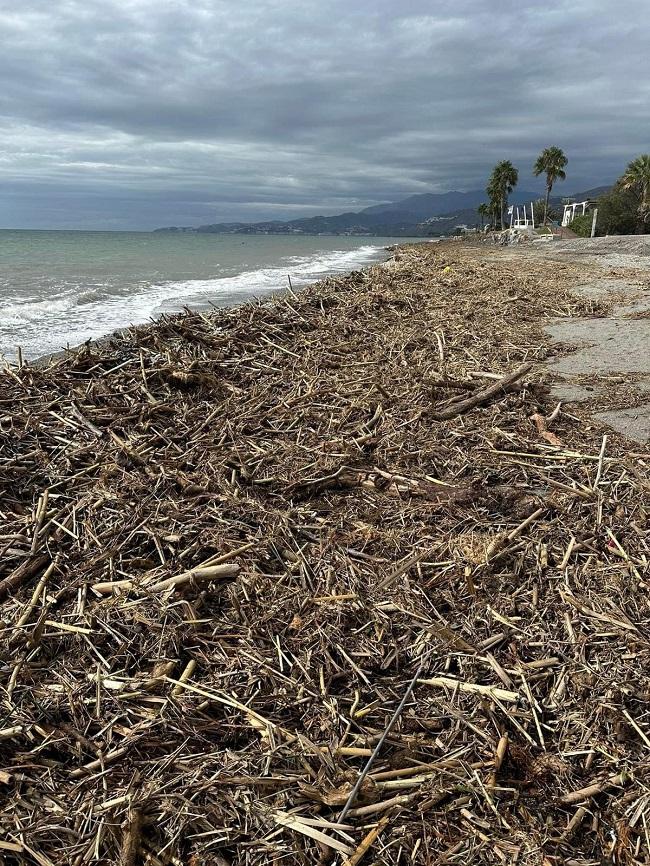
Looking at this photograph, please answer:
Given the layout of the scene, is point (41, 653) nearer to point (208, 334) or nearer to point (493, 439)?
point (493, 439)

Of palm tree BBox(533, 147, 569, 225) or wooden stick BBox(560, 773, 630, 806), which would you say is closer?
wooden stick BBox(560, 773, 630, 806)

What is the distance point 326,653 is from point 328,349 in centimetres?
549

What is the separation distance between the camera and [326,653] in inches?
107

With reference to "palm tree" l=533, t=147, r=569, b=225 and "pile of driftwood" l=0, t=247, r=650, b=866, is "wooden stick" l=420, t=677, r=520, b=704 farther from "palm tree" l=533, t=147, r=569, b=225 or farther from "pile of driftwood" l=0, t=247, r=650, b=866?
"palm tree" l=533, t=147, r=569, b=225

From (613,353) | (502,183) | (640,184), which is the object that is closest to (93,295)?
(613,353)

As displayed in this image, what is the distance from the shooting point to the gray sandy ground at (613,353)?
217 inches

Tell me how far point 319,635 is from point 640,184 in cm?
5674

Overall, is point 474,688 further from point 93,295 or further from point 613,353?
point 93,295

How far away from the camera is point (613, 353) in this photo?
7805mm

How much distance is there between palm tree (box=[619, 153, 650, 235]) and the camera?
45.5 m

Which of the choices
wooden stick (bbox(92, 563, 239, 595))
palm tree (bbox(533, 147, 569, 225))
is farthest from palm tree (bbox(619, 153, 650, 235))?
wooden stick (bbox(92, 563, 239, 595))

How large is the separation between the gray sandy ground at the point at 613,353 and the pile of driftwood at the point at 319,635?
0.64m

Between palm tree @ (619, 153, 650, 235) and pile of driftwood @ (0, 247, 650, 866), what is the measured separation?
49051 millimetres

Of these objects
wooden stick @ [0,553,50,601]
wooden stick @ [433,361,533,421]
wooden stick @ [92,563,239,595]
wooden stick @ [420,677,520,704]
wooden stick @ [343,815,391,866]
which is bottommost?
wooden stick @ [343,815,391,866]
